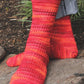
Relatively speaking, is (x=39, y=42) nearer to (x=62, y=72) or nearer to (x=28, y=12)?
(x=62, y=72)

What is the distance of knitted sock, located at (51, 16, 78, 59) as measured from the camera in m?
1.25

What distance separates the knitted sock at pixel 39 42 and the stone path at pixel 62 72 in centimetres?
5

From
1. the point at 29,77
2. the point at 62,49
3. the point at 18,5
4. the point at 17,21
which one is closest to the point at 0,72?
the point at 29,77

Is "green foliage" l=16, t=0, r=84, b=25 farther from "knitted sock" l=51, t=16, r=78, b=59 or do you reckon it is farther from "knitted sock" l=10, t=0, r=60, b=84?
"knitted sock" l=10, t=0, r=60, b=84

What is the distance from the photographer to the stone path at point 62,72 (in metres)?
0.96

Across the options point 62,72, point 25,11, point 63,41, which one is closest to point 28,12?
point 25,11

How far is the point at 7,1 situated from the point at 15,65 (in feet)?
3.18

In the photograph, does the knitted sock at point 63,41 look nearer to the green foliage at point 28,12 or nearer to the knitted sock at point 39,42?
the knitted sock at point 39,42

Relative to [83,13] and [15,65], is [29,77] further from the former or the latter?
[83,13]

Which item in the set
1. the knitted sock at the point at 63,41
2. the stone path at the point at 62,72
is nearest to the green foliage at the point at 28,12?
the knitted sock at the point at 63,41

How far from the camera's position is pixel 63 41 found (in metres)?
1.29

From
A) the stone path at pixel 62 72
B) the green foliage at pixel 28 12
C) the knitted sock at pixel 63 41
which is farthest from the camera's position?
the green foliage at pixel 28 12

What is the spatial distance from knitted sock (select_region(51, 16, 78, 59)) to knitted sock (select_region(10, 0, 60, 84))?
5.3 inches

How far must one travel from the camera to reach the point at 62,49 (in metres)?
1.26
